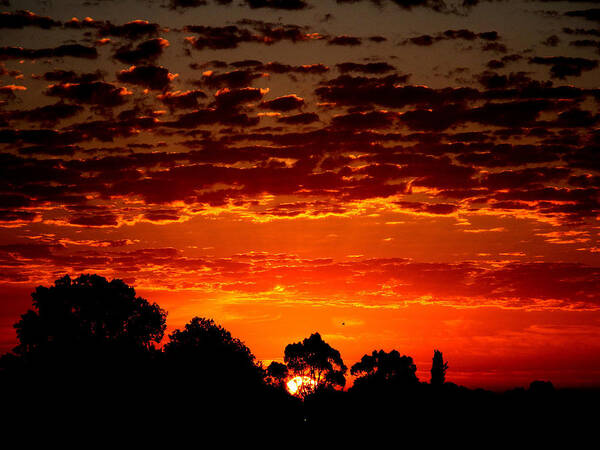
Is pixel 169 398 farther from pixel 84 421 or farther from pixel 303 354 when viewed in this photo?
pixel 303 354

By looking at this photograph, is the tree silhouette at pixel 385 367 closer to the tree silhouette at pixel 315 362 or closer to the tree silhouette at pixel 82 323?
the tree silhouette at pixel 315 362

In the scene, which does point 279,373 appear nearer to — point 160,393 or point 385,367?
point 385,367

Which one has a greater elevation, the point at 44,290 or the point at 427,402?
the point at 44,290

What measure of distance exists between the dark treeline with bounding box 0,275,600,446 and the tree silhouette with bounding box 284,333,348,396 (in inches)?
1150

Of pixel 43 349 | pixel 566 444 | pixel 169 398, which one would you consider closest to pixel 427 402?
pixel 566 444

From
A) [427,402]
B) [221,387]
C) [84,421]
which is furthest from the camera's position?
[427,402]

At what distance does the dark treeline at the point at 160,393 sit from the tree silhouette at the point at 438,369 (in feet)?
90.4

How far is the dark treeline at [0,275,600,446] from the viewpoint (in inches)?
2339

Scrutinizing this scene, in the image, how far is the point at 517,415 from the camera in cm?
6838

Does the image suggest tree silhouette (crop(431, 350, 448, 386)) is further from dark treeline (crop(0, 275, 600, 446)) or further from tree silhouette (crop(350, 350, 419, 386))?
dark treeline (crop(0, 275, 600, 446))

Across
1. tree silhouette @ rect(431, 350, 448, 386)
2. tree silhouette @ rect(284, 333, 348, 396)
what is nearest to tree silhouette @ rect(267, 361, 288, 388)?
tree silhouette @ rect(284, 333, 348, 396)

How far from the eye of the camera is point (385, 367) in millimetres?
119688

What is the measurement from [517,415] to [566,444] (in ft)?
24.9

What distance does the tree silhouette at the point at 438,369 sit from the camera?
354 feet
